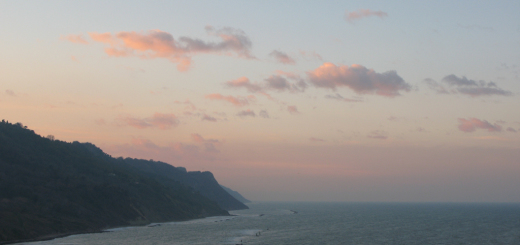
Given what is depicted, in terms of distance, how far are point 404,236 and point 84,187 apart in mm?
130322

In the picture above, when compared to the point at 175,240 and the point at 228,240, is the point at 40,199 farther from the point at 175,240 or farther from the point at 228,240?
the point at 228,240

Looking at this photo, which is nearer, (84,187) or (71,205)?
(71,205)

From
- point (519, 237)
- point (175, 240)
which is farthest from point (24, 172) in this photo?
point (519, 237)

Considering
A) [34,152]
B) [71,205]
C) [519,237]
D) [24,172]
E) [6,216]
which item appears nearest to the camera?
[6,216]

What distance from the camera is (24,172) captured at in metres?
169

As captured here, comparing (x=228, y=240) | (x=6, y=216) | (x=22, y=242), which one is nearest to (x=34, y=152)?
(x=6, y=216)

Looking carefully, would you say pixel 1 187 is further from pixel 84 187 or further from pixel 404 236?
pixel 404 236

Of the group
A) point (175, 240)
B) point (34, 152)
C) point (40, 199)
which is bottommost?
point (175, 240)

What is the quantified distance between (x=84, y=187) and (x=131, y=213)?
22887mm

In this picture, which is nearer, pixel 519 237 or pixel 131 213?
pixel 519 237

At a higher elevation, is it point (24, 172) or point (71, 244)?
point (24, 172)

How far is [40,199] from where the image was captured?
151m

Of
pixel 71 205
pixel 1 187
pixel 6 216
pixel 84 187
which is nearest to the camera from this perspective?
pixel 6 216

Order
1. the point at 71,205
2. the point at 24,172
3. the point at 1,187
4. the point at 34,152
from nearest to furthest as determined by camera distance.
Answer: the point at 1,187 → the point at 71,205 → the point at 24,172 → the point at 34,152
